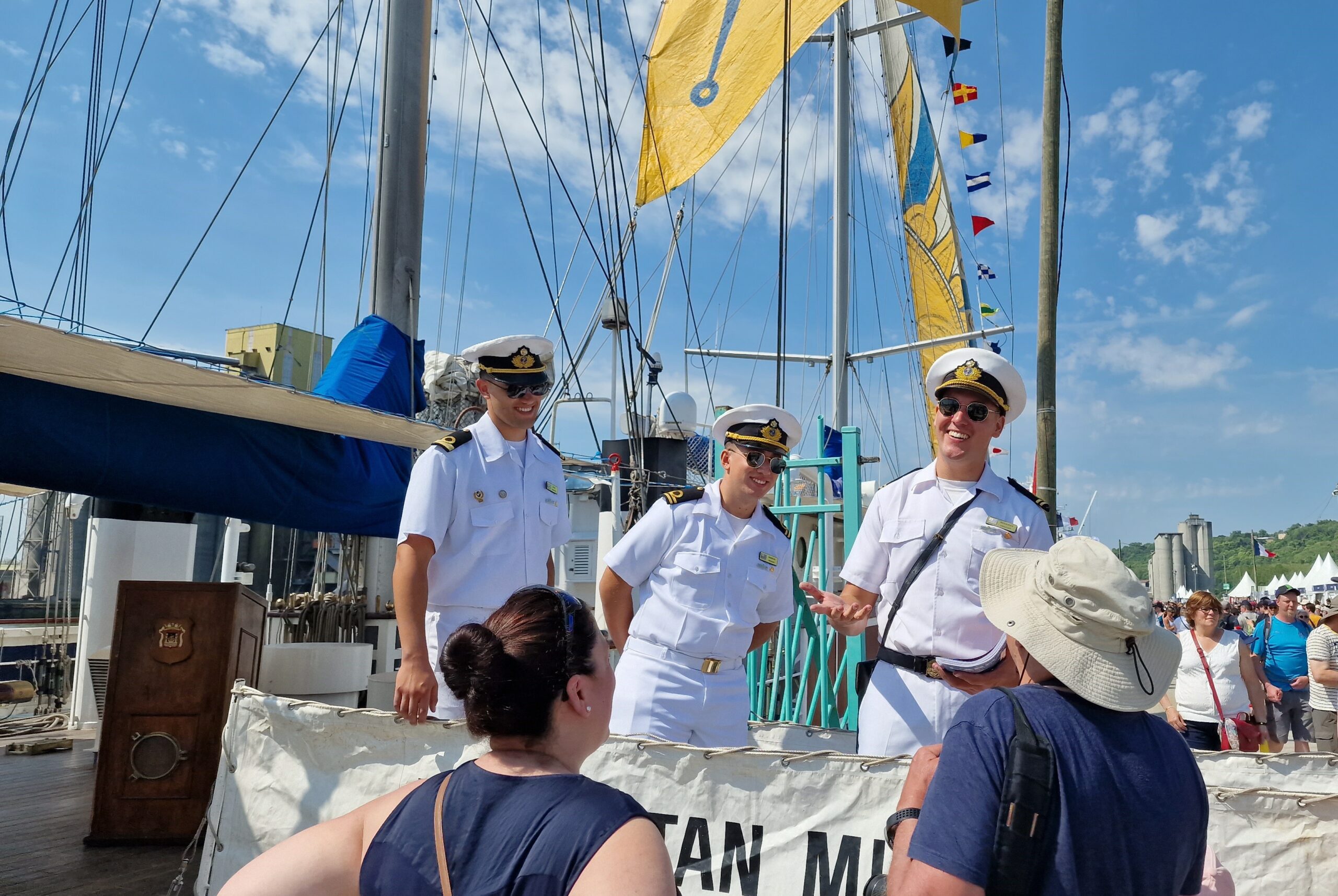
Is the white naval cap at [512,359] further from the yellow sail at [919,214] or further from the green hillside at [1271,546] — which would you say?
the green hillside at [1271,546]

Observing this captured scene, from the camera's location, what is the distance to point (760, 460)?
315 cm

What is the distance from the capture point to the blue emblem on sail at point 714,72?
1041 centimetres

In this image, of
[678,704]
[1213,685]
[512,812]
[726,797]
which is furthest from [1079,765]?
[1213,685]

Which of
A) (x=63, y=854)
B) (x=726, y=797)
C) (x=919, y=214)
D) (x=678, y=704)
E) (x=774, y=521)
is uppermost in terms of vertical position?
(x=919, y=214)

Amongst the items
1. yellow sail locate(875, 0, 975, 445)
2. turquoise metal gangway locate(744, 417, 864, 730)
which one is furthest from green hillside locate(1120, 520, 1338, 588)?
turquoise metal gangway locate(744, 417, 864, 730)

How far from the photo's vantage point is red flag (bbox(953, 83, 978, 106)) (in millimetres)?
15578

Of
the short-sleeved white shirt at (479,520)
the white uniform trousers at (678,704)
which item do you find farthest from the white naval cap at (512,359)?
the white uniform trousers at (678,704)

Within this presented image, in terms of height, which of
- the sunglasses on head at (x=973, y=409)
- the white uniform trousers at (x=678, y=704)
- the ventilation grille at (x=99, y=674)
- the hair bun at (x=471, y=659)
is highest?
the sunglasses on head at (x=973, y=409)

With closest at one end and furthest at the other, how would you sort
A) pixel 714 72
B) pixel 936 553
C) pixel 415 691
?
pixel 415 691 → pixel 936 553 → pixel 714 72

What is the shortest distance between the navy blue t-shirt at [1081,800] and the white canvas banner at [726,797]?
972 millimetres

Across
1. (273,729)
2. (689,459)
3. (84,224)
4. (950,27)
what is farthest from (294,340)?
(273,729)

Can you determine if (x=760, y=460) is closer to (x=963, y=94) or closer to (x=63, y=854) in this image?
(x=63, y=854)

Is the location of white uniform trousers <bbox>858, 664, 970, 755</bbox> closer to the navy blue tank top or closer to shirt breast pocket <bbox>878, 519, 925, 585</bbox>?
shirt breast pocket <bbox>878, 519, 925, 585</bbox>

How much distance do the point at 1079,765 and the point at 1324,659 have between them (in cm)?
732
